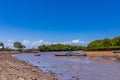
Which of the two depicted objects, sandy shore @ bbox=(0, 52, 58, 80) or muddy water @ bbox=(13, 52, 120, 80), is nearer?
sandy shore @ bbox=(0, 52, 58, 80)

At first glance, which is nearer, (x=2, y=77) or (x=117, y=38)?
(x=2, y=77)

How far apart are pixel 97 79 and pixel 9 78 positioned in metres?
11.0

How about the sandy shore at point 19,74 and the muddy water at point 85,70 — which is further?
the muddy water at point 85,70

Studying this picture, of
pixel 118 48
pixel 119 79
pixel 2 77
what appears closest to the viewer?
pixel 2 77

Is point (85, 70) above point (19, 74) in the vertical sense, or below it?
below

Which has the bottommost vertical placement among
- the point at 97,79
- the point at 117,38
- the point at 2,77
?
the point at 97,79

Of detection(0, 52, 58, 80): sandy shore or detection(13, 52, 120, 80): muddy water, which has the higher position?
detection(0, 52, 58, 80): sandy shore

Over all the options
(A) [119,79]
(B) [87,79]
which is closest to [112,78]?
(A) [119,79]

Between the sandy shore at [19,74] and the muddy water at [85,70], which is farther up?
the sandy shore at [19,74]

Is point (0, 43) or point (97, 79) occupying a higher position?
point (0, 43)

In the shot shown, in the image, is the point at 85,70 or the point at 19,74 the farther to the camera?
the point at 85,70

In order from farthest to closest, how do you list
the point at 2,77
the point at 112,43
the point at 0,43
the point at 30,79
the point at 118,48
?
the point at 0,43 < the point at 112,43 < the point at 118,48 < the point at 30,79 < the point at 2,77

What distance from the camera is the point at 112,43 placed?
132 meters

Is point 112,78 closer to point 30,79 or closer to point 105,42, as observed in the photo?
point 30,79
